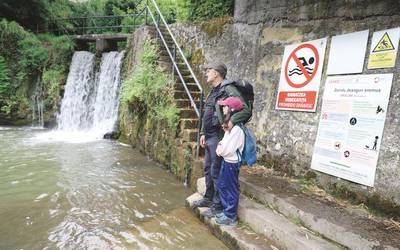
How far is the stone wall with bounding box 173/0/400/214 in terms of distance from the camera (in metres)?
3.46

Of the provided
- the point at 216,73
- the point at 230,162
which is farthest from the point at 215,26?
the point at 230,162

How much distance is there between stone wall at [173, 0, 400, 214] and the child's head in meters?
1.31

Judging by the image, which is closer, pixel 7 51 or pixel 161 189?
pixel 161 189

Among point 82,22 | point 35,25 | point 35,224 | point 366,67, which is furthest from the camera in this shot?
point 82,22

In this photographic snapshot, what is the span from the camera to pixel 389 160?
11.3 feet

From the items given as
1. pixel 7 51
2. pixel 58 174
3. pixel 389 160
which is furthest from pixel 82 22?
pixel 389 160

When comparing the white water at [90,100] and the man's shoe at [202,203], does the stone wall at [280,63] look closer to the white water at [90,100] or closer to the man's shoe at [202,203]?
the man's shoe at [202,203]

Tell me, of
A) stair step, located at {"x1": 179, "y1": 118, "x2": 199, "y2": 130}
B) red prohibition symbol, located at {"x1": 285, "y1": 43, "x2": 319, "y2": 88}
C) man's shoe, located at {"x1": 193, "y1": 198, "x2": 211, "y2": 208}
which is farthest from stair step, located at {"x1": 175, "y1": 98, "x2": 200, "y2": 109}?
man's shoe, located at {"x1": 193, "y1": 198, "x2": 211, "y2": 208}

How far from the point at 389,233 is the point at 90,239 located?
3131mm

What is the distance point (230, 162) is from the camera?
3.71m

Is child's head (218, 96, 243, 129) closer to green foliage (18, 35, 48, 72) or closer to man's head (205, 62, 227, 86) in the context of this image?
man's head (205, 62, 227, 86)

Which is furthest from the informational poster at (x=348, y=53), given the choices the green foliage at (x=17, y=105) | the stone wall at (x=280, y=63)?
the green foliage at (x=17, y=105)

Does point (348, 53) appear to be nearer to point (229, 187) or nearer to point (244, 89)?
point (244, 89)

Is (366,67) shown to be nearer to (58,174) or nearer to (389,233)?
(389,233)
